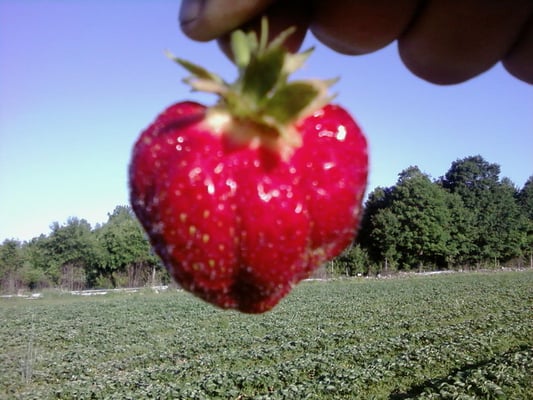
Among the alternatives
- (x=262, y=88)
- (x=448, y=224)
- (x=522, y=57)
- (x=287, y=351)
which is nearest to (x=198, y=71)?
(x=262, y=88)

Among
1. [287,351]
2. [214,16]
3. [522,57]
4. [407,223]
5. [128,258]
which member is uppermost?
[407,223]

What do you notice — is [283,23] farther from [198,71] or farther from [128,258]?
[128,258]

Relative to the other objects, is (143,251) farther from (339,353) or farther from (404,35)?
(404,35)

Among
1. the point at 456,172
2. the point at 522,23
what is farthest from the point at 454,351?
the point at 456,172

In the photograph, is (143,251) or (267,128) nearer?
(267,128)

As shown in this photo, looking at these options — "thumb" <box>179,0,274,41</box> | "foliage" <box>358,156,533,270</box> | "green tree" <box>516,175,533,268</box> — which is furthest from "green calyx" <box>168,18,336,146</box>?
"green tree" <box>516,175,533,268</box>

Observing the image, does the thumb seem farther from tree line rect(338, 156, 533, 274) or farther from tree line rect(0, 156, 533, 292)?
tree line rect(338, 156, 533, 274)

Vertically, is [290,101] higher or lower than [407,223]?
lower
